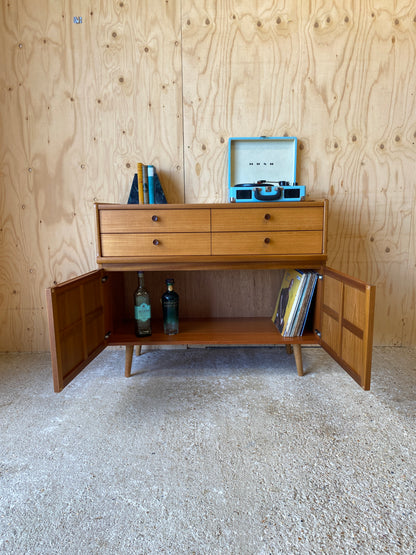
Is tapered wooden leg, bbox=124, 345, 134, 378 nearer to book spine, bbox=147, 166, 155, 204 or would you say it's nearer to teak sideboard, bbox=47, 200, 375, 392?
teak sideboard, bbox=47, 200, 375, 392

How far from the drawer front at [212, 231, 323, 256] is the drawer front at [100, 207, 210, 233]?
0.10 meters

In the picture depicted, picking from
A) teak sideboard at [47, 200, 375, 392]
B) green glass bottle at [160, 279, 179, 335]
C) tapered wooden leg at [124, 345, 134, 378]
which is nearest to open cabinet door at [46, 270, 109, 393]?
teak sideboard at [47, 200, 375, 392]

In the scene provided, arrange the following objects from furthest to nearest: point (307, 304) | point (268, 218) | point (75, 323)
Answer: point (307, 304)
point (268, 218)
point (75, 323)

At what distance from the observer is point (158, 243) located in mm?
1471

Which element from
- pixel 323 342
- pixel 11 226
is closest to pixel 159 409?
pixel 323 342

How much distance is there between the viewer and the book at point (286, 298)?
1.59m

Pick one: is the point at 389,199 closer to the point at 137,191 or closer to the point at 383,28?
the point at 383,28

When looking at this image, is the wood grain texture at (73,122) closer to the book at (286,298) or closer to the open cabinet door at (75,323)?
the open cabinet door at (75,323)

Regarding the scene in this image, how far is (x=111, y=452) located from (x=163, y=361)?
733 millimetres

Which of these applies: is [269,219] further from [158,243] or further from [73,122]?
[73,122]

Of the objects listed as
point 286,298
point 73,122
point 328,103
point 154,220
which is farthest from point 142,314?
point 328,103

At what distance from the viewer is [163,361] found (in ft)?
5.92

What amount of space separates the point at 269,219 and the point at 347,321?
531mm

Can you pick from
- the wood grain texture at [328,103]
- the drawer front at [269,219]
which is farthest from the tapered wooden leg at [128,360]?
the wood grain texture at [328,103]
